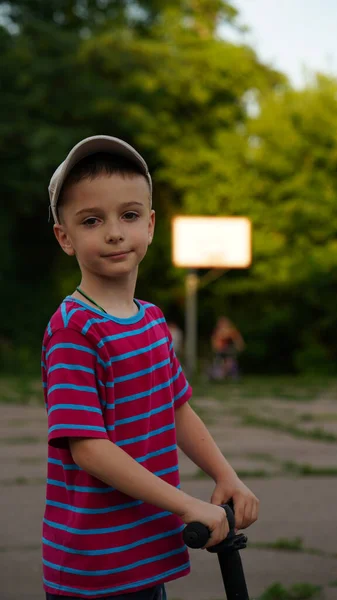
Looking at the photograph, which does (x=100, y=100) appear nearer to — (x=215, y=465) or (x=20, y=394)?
(x=20, y=394)

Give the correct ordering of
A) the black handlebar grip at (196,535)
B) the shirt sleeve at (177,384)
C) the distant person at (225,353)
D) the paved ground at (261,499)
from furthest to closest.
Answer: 1. the distant person at (225,353)
2. the paved ground at (261,499)
3. the shirt sleeve at (177,384)
4. the black handlebar grip at (196,535)

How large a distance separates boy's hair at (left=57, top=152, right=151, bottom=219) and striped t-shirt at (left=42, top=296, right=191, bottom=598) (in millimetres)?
249

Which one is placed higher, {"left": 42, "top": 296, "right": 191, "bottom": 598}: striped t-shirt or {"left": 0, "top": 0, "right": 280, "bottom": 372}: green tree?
{"left": 0, "top": 0, "right": 280, "bottom": 372}: green tree

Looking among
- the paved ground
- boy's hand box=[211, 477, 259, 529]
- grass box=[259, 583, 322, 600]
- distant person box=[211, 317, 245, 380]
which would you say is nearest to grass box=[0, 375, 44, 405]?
the paved ground

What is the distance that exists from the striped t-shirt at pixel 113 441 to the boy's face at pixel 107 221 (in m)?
0.10

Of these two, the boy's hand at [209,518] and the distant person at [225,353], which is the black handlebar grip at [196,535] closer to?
the boy's hand at [209,518]

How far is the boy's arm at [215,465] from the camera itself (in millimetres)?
2078

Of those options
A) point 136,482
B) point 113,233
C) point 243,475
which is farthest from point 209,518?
point 243,475

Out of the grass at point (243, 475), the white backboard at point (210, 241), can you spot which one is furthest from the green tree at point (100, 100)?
the grass at point (243, 475)

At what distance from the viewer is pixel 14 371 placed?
27.3 meters

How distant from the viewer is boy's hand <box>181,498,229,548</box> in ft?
6.14

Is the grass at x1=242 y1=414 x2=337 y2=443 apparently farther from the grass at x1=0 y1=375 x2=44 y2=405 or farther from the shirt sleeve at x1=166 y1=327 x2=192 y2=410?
the shirt sleeve at x1=166 y1=327 x2=192 y2=410

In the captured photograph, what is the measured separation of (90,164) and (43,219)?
33.5 m

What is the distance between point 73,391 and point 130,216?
391mm
